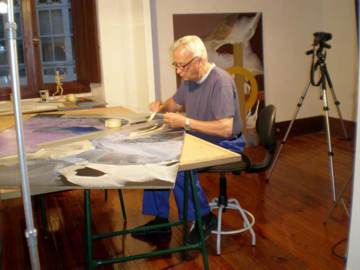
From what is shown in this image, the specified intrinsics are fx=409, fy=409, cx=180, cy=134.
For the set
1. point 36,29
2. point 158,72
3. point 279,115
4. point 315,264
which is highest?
point 36,29

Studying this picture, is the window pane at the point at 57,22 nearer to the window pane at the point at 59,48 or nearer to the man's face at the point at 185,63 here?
the window pane at the point at 59,48

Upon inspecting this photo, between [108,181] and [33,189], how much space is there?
0.26 meters

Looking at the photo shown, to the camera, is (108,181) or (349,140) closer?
(108,181)

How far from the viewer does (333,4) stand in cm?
483

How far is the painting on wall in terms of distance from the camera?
425 cm

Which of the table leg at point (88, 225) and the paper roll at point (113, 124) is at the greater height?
the paper roll at point (113, 124)

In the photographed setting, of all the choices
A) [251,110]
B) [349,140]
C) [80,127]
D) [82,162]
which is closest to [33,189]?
[82,162]

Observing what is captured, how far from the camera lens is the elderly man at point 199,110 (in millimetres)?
2201

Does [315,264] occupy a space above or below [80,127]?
below

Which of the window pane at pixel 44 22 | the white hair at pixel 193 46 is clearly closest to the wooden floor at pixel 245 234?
the white hair at pixel 193 46

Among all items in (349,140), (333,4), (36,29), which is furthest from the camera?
(333,4)

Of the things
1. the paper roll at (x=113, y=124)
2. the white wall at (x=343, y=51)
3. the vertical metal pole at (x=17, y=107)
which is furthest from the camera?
the white wall at (x=343, y=51)

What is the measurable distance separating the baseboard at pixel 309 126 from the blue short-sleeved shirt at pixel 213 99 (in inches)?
103

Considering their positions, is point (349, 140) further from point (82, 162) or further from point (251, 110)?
point (82, 162)
